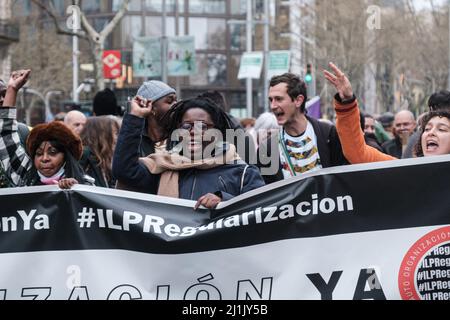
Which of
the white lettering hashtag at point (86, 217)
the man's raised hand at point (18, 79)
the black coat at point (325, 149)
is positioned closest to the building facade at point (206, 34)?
the black coat at point (325, 149)

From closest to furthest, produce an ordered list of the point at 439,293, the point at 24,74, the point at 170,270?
the point at 439,293 < the point at 170,270 < the point at 24,74

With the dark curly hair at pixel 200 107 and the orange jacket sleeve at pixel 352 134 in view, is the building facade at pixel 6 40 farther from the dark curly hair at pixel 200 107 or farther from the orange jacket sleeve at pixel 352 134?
the orange jacket sleeve at pixel 352 134

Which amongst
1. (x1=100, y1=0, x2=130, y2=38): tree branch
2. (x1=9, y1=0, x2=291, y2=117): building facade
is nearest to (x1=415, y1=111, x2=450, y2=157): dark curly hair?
(x1=100, y1=0, x2=130, y2=38): tree branch

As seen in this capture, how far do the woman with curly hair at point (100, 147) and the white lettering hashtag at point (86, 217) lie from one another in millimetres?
1859

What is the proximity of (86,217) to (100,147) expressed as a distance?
2.44m

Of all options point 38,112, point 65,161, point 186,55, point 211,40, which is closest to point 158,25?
point 211,40

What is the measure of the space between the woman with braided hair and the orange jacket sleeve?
57 centimetres

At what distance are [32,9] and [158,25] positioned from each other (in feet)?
101

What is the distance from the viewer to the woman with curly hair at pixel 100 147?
7066 mm

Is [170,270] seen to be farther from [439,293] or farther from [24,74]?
[24,74]

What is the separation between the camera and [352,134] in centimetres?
565

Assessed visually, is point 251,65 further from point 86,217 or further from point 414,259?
point 414,259

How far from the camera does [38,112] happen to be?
6888cm

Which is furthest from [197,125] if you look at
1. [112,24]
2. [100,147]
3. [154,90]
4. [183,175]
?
[112,24]
